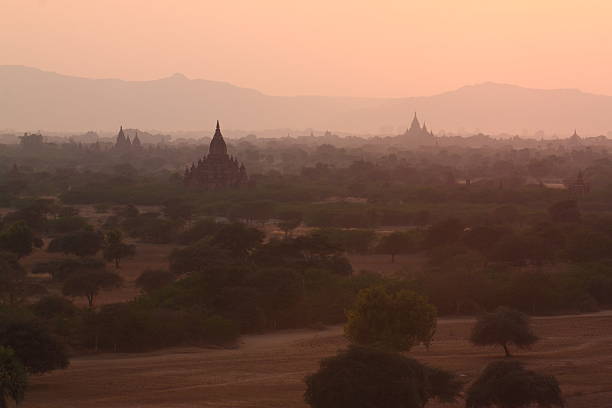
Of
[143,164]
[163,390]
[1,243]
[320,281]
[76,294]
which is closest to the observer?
[163,390]

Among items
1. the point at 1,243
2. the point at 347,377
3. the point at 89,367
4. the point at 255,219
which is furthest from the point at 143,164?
the point at 347,377

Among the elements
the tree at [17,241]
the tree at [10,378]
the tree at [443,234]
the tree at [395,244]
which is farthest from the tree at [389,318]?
the tree at [17,241]

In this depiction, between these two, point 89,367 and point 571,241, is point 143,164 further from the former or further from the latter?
point 89,367

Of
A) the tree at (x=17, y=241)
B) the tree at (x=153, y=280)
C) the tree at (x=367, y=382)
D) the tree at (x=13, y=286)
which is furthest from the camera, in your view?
the tree at (x=17, y=241)

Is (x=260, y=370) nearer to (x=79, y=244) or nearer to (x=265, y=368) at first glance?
(x=265, y=368)

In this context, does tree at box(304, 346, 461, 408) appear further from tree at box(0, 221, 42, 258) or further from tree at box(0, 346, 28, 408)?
tree at box(0, 221, 42, 258)

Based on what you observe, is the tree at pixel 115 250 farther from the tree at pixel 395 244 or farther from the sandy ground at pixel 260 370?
the sandy ground at pixel 260 370

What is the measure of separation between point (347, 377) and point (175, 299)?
53.8 feet

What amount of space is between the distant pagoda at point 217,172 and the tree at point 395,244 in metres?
34.5

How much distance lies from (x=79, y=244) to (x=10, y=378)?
98.0 ft

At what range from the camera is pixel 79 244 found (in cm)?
4997

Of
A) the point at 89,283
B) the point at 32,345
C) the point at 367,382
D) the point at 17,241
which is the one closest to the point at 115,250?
the point at 17,241

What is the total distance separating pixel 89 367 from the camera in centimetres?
2792

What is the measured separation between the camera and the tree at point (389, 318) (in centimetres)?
2889
